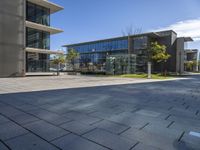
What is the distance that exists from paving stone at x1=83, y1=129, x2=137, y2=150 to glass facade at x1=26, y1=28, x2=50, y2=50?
870 inches

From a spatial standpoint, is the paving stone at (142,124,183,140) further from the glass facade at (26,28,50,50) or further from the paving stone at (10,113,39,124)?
the glass facade at (26,28,50,50)

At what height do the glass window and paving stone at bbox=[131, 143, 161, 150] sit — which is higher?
the glass window

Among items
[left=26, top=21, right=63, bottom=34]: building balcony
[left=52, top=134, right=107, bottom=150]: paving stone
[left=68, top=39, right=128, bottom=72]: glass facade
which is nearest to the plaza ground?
[left=52, top=134, right=107, bottom=150]: paving stone

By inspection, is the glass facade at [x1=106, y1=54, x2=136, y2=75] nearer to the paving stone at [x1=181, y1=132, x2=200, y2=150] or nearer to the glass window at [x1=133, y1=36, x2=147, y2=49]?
the glass window at [x1=133, y1=36, x2=147, y2=49]

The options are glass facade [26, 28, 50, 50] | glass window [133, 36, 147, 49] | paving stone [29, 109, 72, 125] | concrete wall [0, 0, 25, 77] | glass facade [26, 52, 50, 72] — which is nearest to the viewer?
paving stone [29, 109, 72, 125]

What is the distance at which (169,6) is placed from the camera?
17844mm

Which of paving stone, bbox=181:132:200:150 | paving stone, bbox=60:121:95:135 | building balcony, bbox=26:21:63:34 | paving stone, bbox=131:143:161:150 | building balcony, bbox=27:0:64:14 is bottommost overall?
paving stone, bbox=181:132:200:150

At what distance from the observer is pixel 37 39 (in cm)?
2389

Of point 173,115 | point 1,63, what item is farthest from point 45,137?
point 1,63

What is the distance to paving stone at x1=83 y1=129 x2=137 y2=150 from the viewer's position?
2.63 metres

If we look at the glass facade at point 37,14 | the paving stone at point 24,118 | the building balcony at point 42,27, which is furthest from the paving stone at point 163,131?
the glass facade at point 37,14

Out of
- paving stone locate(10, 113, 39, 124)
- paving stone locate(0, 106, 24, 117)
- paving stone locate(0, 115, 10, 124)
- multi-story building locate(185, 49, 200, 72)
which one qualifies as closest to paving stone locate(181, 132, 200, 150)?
paving stone locate(10, 113, 39, 124)

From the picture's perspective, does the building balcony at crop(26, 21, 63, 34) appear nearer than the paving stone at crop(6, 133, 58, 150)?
No

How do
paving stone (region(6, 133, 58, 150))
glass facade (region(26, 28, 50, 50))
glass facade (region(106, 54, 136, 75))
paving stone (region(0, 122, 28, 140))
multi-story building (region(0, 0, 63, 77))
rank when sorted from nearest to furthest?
1. paving stone (region(6, 133, 58, 150))
2. paving stone (region(0, 122, 28, 140))
3. multi-story building (region(0, 0, 63, 77))
4. glass facade (region(26, 28, 50, 50))
5. glass facade (region(106, 54, 136, 75))
